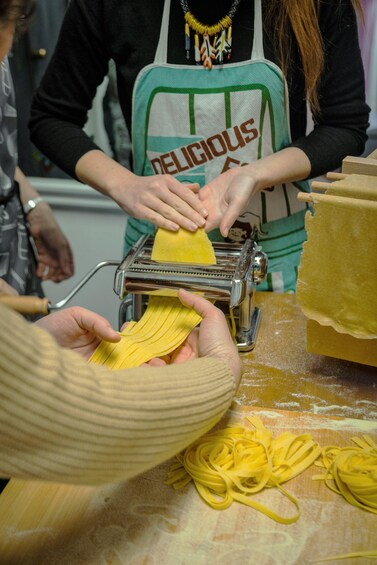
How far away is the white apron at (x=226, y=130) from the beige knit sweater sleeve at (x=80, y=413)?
91 centimetres

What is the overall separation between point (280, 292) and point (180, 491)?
0.85m

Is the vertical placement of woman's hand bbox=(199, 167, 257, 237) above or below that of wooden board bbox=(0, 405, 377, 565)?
above

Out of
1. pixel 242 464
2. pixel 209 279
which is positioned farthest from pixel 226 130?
pixel 242 464

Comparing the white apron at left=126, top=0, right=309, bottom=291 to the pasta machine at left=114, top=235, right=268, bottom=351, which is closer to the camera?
the pasta machine at left=114, top=235, right=268, bottom=351

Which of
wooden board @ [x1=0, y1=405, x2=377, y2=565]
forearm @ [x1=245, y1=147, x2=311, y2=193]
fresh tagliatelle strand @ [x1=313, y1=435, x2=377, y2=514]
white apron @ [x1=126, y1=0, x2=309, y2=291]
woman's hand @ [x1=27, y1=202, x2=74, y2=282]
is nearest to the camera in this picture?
wooden board @ [x1=0, y1=405, x2=377, y2=565]

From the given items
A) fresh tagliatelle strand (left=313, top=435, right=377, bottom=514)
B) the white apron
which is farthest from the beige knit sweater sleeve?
the white apron

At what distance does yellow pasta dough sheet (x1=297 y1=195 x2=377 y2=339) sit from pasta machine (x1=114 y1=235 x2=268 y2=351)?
14cm

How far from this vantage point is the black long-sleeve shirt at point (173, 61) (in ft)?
5.64

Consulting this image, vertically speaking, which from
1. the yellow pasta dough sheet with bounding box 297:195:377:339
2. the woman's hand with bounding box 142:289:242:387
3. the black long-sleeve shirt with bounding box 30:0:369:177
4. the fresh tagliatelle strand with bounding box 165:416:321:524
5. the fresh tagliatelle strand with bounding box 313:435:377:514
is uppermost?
the black long-sleeve shirt with bounding box 30:0:369:177

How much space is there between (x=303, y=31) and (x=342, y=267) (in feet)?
2.21

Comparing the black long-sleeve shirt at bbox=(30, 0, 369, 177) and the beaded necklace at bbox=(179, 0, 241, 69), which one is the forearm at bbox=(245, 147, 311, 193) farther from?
the beaded necklace at bbox=(179, 0, 241, 69)

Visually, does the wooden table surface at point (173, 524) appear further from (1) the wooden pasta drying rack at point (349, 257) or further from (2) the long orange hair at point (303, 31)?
(2) the long orange hair at point (303, 31)

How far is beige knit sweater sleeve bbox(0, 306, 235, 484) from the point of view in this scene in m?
0.82

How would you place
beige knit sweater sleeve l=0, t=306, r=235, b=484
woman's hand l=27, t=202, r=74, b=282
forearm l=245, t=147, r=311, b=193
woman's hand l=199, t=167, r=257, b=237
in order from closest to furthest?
1. beige knit sweater sleeve l=0, t=306, r=235, b=484
2. woman's hand l=199, t=167, r=257, b=237
3. forearm l=245, t=147, r=311, b=193
4. woman's hand l=27, t=202, r=74, b=282
